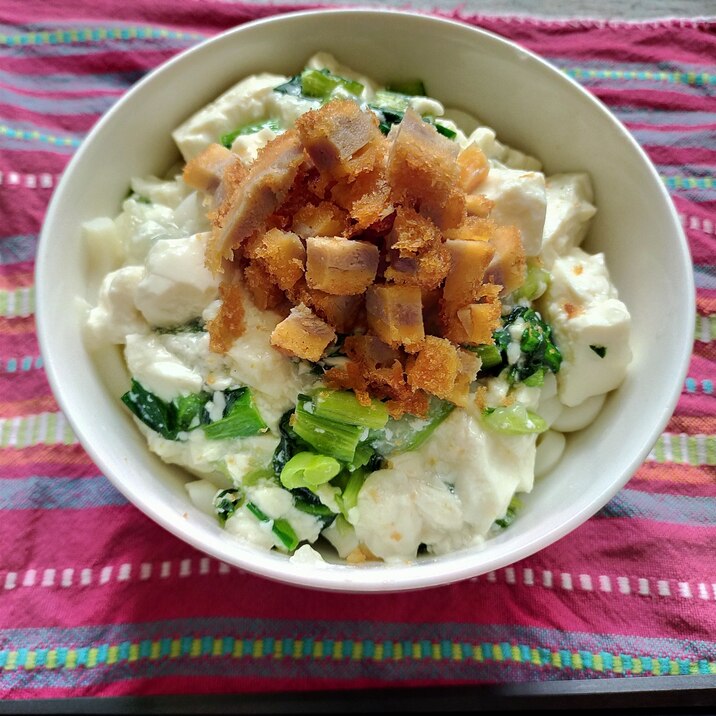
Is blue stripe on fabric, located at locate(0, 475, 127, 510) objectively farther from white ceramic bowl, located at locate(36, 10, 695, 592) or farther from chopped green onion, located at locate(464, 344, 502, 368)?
chopped green onion, located at locate(464, 344, 502, 368)

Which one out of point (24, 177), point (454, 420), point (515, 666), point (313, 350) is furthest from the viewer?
point (24, 177)

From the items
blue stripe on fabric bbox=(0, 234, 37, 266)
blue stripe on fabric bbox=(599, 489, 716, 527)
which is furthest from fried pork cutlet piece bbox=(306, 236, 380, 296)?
blue stripe on fabric bbox=(0, 234, 37, 266)

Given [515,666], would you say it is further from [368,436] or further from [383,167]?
[383,167]

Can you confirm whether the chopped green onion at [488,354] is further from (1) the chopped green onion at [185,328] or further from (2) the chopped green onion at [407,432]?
(1) the chopped green onion at [185,328]

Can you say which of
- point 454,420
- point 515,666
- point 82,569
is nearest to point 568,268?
point 454,420

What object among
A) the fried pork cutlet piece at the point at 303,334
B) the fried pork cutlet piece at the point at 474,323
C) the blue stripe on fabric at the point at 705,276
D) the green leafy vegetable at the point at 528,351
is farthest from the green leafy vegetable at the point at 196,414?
the blue stripe on fabric at the point at 705,276
